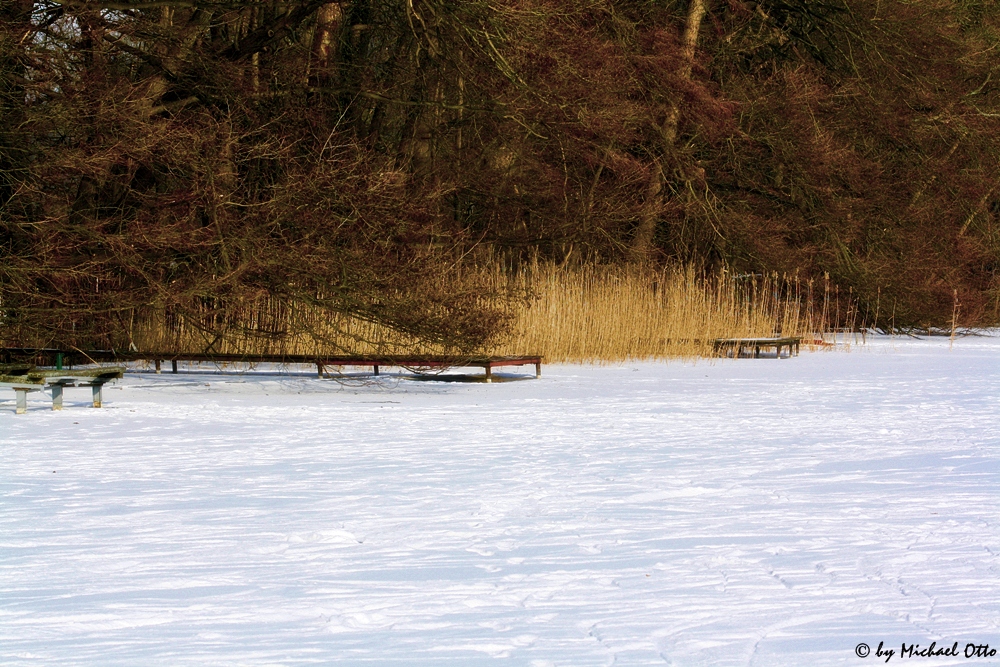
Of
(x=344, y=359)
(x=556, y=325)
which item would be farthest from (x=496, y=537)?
(x=556, y=325)

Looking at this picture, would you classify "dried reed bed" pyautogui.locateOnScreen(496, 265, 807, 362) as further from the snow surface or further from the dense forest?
the snow surface

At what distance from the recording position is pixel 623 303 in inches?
642

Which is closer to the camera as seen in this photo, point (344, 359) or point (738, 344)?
point (344, 359)

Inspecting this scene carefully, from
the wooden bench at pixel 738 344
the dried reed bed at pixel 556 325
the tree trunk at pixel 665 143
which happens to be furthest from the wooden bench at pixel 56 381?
the tree trunk at pixel 665 143

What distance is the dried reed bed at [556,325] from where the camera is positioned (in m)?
13.4

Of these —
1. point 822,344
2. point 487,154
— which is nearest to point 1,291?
point 487,154

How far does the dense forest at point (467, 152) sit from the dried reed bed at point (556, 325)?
0.47 metres

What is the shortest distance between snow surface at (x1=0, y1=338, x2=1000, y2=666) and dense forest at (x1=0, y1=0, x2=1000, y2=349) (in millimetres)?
2629

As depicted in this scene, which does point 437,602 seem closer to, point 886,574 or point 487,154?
point 886,574

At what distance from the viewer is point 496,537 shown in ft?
16.2

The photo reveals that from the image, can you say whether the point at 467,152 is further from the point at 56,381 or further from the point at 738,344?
the point at 56,381

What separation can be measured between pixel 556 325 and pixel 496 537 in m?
10.7

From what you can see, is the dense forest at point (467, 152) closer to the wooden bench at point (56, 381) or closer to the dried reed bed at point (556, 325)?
the dried reed bed at point (556, 325)

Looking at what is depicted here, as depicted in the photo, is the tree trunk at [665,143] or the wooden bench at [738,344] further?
the tree trunk at [665,143]
